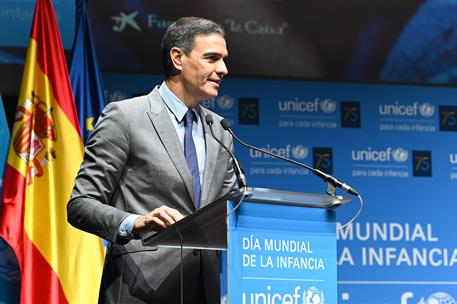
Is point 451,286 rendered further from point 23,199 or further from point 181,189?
point 181,189

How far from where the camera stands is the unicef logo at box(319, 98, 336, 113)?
616cm

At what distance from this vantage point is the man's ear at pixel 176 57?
10.1ft

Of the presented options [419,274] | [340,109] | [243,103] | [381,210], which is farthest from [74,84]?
[419,274]

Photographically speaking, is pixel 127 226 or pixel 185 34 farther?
pixel 185 34

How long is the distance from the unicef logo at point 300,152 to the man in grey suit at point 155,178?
9.97 feet

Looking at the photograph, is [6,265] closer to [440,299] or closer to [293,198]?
[440,299]

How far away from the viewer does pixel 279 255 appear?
8.34 ft

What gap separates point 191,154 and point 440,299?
3643 mm

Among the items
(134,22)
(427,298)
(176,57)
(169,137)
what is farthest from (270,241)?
(427,298)

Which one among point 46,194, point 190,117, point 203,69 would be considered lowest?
point 46,194

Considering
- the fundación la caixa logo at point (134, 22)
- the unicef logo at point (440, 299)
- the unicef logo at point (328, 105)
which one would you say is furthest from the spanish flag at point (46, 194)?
the unicef logo at point (440, 299)

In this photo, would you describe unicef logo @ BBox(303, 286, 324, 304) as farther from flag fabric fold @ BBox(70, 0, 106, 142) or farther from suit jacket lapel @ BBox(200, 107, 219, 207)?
flag fabric fold @ BBox(70, 0, 106, 142)

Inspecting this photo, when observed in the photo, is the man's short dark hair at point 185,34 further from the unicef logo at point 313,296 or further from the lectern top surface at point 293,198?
the unicef logo at point 313,296

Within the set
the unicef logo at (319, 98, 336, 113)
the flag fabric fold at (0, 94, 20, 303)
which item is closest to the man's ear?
the flag fabric fold at (0, 94, 20, 303)
